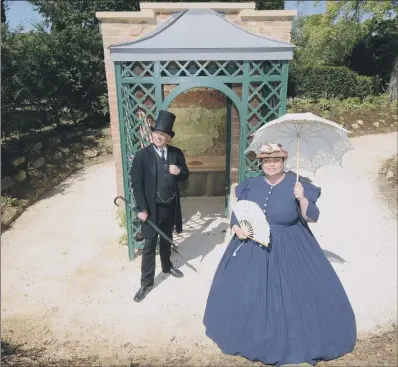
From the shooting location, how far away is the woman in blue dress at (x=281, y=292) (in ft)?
9.82

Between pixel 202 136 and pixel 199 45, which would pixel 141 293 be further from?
pixel 202 136

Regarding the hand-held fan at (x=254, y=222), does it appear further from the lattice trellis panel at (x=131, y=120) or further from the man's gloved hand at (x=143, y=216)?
the lattice trellis panel at (x=131, y=120)

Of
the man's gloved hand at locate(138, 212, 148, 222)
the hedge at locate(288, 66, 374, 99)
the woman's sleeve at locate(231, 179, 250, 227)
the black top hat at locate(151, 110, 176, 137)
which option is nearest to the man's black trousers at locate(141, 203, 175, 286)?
the man's gloved hand at locate(138, 212, 148, 222)

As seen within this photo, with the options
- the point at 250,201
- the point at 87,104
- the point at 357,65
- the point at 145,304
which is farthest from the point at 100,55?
the point at 357,65

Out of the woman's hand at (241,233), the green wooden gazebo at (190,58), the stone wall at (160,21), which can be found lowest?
the woman's hand at (241,233)

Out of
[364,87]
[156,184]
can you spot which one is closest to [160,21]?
[156,184]

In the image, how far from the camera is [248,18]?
5586mm

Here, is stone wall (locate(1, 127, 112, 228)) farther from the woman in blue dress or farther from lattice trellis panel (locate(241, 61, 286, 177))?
the woman in blue dress

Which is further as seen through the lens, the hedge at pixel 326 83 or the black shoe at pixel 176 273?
the hedge at pixel 326 83

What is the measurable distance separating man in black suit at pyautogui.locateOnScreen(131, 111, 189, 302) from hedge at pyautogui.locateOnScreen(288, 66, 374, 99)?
1332 centimetres

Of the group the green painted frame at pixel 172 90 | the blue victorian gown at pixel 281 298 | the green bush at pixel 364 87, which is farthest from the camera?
the green bush at pixel 364 87

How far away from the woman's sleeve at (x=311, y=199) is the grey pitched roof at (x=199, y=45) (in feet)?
7.08

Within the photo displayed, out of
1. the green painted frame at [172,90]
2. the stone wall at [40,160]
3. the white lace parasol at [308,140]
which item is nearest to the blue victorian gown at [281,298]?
the white lace parasol at [308,140]

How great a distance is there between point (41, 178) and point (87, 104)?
517 cm
